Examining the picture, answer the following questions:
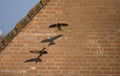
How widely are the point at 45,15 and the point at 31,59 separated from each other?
1.02 meters

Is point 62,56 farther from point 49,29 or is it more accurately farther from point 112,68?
point 112,68

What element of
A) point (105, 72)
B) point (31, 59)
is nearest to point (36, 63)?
point (31, 59)

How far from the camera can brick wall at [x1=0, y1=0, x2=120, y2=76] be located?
5.15 meters

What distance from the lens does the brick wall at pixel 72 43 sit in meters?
5.15

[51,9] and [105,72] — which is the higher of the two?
[51,9]

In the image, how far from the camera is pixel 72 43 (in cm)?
519

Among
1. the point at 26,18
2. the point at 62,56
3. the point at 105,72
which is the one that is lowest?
the point at 105,72

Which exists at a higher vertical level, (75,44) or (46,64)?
(75,44)

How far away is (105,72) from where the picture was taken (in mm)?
5129

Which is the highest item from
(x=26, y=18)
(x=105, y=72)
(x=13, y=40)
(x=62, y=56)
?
(x=26, y=18)

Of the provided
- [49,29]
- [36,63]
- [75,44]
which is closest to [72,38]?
[75,44]

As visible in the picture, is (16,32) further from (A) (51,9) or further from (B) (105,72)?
(B) (105,72)

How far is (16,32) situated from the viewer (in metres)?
5.24

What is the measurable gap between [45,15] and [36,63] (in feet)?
3.54
